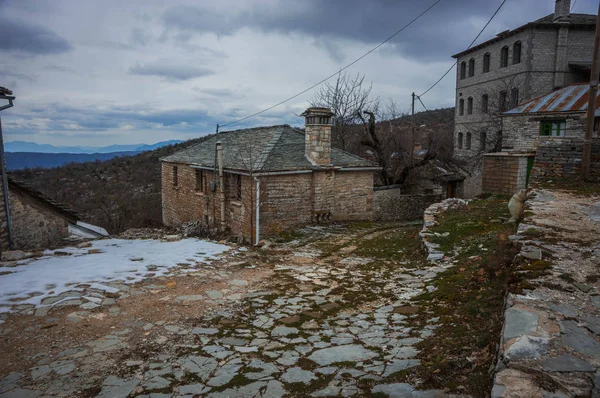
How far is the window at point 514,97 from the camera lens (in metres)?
28.5

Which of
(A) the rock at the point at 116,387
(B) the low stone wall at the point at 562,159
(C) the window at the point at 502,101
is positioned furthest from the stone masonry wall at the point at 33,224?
(C) the window at the point at 502,101

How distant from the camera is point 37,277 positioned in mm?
5957

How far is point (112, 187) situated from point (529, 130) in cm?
3173

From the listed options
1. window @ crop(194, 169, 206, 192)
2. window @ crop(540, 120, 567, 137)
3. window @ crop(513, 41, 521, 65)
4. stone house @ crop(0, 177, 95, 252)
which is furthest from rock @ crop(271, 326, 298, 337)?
window @ crop(513, 41, 521, 65)

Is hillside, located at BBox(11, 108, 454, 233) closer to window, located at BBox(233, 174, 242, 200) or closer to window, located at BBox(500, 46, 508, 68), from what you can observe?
window, located at BBox(233, 174, 242, 200)

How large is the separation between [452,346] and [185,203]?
16.3 m

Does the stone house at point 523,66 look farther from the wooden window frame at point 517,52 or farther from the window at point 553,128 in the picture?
the window at point 553,128

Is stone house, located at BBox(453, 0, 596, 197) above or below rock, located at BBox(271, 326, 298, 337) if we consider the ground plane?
above

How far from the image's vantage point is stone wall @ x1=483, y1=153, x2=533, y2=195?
15.7m

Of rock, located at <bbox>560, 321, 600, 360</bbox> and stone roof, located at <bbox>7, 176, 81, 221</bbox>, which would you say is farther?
stone roof, located at <bbox>7, 176, 81, 221</bbox>

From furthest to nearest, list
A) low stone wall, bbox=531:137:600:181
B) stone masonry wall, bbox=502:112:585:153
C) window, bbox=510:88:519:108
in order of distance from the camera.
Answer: window, bbox=510:88:519:108 → stone masonry wall, bbox=502:112:585:153 → low stone wall, bbox=531:137:600:181

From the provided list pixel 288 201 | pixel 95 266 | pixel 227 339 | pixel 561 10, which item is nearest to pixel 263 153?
pixel 288 201

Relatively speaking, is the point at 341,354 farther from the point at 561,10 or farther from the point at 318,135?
the point at 561,10

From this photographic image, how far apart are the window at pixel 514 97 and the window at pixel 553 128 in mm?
10301
